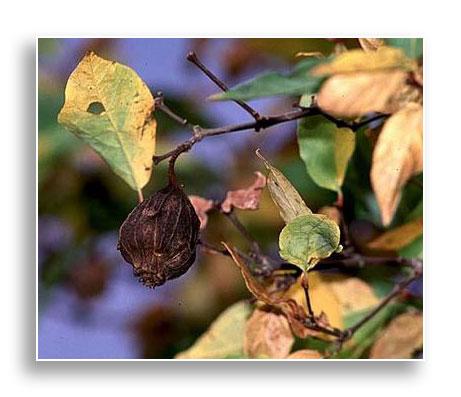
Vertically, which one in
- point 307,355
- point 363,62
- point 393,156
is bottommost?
point 307,355

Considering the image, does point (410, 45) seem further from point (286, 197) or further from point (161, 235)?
point (161, 235)

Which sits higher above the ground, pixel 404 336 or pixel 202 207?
pixel 202 207

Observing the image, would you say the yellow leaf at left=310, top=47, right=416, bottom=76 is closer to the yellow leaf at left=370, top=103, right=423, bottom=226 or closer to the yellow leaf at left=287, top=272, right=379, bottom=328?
the yellow leaf at left=370, top=103, right=423, bottom=226

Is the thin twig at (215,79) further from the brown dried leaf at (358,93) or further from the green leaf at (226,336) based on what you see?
the green leaf at (226,336)

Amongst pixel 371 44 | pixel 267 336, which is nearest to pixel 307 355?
pixel 267 336

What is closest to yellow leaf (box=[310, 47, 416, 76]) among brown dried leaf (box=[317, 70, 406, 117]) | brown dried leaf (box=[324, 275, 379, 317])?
brown dried leaf (box=[317, 70, 406, 117])
